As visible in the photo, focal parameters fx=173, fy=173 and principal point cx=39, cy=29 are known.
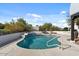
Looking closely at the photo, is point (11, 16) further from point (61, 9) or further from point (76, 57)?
point (76, 57)

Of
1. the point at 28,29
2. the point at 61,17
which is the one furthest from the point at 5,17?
the point at 61,17

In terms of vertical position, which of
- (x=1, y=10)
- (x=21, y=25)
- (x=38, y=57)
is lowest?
(x=38, y=57)

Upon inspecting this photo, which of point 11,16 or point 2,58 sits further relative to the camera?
point 11,16

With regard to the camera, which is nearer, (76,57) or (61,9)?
(76,57)

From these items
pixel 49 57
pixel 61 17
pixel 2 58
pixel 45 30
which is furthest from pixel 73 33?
pixel 45 30

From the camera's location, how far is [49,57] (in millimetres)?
6832

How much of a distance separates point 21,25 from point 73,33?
6001 millimetres

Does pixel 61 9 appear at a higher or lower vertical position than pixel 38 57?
higher

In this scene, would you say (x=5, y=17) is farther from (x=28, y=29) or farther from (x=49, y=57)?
A: (x=49, y=57)

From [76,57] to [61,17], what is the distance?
923 cm

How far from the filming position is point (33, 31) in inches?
694

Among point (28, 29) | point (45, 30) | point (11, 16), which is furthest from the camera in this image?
point (45, 30)

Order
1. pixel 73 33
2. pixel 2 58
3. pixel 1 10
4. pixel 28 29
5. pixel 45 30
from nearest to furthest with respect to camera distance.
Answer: pixel 2 58
pixel 73 33
pixel 1 10
pixel 28 29
pixel 45 30

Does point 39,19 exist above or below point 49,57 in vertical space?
above
